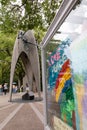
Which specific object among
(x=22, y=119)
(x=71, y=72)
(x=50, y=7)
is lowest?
(x=22, y=119)

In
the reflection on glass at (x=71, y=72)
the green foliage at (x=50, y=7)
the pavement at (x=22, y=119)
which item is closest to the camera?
the reflection on glass at (x=71, y=72)

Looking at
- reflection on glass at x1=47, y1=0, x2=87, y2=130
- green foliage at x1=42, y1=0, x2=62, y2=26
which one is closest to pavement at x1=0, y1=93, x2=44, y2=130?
green foliage at x1=42, y1=0, x2=62, y2=26

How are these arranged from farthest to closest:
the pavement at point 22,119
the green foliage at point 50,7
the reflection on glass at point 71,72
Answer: the green foliage at point 50,7, the pavement at point 22,119, the reflection on glass at point 71,72

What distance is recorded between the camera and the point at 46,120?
562cm

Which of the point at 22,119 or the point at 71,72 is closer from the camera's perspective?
the point at 71,72

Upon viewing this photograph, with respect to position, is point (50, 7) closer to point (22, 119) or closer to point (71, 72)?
point (22, 119)

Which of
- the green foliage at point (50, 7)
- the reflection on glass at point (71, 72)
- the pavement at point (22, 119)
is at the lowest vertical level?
the pavement at point (22, 119)

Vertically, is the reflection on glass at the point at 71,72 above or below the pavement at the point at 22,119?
above

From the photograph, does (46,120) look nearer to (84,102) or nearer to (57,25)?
(57,25)

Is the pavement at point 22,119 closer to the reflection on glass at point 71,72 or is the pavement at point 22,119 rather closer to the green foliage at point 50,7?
the green foliage at point 50,7

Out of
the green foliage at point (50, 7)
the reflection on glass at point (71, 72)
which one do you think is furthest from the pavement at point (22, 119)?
the reflection on glass at point (71, 72)

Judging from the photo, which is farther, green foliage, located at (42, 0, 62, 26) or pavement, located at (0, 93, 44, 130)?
green foliage, located at (42, 0, 62, 26)

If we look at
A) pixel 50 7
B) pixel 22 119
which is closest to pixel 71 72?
pixel 22 119

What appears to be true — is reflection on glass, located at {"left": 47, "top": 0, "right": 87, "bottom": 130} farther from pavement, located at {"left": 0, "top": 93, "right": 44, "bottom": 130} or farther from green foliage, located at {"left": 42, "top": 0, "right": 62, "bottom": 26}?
green foliage, located at {"left": 42, "top": 0, "right": 62, "bottom": 26}
